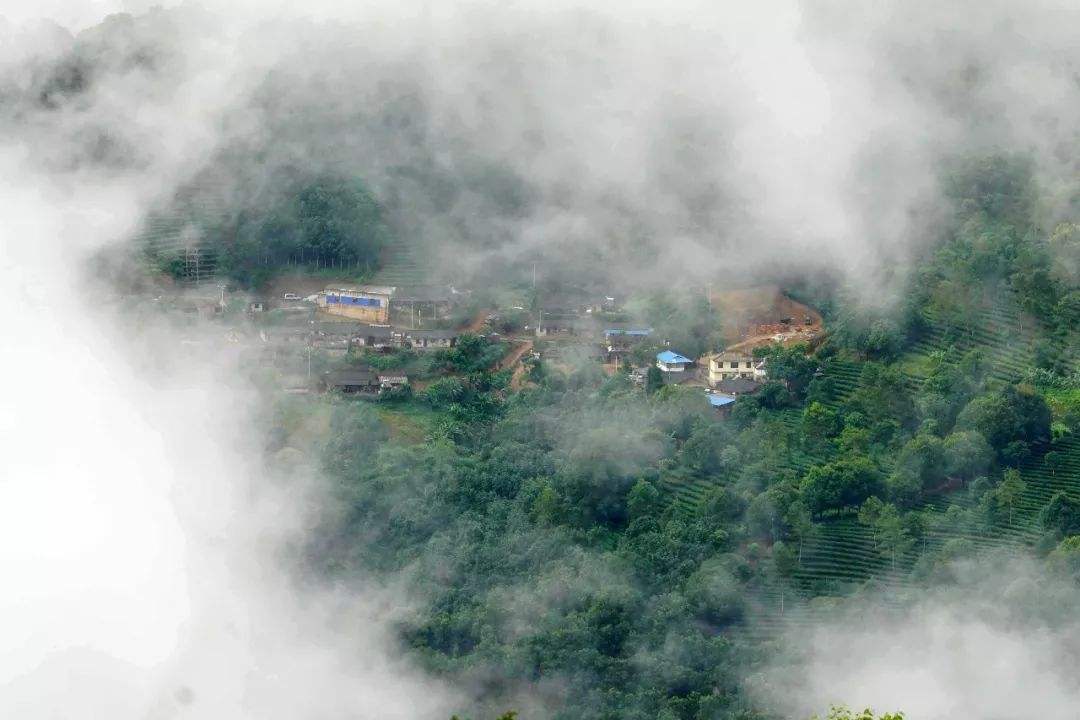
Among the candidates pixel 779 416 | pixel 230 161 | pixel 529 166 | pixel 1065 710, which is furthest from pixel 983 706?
pixel 230 161

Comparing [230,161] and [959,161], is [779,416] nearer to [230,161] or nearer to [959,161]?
[959,161]

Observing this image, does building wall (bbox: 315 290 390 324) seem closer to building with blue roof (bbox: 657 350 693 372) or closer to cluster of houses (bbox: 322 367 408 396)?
cluster of houses (bbox: 322 367 408 396)

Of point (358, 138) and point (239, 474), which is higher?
point (358, 138)

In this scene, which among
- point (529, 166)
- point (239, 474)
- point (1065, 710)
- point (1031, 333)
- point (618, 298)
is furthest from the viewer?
point (529, 166)

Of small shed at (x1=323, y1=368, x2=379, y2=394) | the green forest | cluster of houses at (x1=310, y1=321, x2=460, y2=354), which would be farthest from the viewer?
cluster of houses at (x1=310, y1=321, x2=460, y2=354)

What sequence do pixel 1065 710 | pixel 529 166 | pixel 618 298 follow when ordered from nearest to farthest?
pixel 1065 710
pixel 618 298
pixel 529 166

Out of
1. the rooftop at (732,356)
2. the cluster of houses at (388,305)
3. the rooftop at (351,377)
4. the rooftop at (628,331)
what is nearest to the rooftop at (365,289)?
the cluster of houses at (388,305)

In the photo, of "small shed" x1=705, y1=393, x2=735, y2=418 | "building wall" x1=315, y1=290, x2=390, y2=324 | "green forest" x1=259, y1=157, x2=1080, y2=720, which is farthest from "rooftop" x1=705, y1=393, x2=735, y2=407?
"building wall" x1=315, y1=290, x2=390, y2=324

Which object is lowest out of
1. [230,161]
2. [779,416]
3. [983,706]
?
[983,706]
